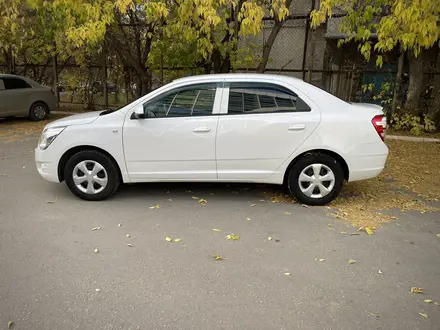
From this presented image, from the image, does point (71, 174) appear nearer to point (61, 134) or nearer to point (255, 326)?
point (61, 134)

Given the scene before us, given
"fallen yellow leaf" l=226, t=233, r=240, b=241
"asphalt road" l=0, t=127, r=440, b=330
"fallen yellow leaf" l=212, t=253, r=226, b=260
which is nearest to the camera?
"asphalt road" l=0, t=127, r=440, b=330

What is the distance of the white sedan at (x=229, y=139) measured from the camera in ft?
16.2

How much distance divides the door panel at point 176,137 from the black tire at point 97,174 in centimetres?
24

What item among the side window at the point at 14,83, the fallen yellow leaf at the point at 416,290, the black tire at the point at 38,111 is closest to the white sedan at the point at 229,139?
the fallen yellow leaf at the point at 416,290

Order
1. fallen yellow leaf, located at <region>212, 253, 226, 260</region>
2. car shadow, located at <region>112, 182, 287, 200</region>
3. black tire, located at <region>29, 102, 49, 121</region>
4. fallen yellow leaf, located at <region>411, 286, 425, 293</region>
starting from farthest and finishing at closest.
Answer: black tire, located at <region>29, 102, 49, 121</region> < car shadow, located at <region>112, 182, 287, 200</region> < fallen yellow leaf, located at <region>212, 253, 226, 260</region> < fallen yellow leaf, located at <region>411, 286, 425, 293</region>

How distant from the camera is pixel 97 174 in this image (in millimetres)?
5199

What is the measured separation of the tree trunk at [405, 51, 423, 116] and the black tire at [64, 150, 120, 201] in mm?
8682

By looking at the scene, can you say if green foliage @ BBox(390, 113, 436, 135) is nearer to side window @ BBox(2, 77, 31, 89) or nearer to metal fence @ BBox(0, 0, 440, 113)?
metal fence @ BBox(0, 0, 440, 113)

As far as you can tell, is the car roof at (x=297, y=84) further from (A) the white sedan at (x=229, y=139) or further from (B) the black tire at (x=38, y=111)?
(B) the black tire at (x=38, y=111)

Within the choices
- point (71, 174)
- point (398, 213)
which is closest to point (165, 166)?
point (71, 174)

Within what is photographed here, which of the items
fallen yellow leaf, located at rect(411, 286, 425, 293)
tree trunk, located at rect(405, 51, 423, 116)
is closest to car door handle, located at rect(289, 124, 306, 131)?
fallen yellow leaf, located at rect(411, 286, 425, 293)

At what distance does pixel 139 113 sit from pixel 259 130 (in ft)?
5.08

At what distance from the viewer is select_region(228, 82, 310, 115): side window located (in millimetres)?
5023

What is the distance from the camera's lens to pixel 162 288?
10.6 feet
